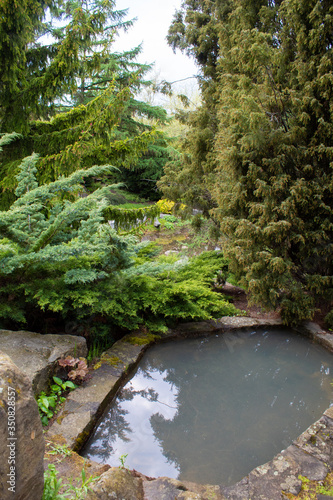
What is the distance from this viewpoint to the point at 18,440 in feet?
3.51

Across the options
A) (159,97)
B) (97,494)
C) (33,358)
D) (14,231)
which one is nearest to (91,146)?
(14,231)

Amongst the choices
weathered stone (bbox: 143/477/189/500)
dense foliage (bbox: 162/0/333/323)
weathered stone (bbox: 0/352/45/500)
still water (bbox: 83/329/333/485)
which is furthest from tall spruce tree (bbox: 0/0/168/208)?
weathered stone (bbox: 143/477/189/500)

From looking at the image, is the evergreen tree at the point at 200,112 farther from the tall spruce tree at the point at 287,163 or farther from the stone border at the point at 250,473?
the stone border at the point at 250,473

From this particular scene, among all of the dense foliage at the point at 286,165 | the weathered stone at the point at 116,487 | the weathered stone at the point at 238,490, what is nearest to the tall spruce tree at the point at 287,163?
the dense foliage at the point at 286,165

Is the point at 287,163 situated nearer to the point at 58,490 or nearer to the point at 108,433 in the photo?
the point at 108,433

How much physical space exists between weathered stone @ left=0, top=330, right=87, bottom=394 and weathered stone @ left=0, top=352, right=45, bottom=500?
116cm

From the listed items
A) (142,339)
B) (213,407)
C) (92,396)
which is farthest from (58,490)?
(142,339)

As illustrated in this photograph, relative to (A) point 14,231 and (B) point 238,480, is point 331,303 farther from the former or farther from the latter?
(A) point 14,231

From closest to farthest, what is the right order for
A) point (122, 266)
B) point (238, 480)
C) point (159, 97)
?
point (238, 480) < point (122, 266) < point (159, 97)

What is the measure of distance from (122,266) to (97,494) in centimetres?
203

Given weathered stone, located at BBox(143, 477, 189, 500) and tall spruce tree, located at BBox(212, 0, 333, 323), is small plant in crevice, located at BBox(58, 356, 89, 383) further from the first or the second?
tall spruce tree, located at BBox(212, 0, 333, 323)

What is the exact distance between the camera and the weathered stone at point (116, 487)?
150 centimetres

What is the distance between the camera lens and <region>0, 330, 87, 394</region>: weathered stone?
2.31 m

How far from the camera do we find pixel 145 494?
169cm
